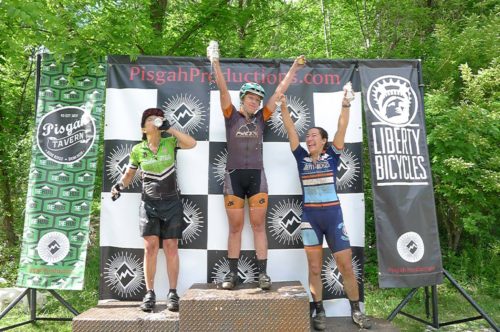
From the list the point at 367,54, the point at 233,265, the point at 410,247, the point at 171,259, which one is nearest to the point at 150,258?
the point at 171,259

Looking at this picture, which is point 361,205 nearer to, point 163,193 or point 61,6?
point 163,193

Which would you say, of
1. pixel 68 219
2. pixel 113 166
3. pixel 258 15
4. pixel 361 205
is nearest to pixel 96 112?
pixel 113 166

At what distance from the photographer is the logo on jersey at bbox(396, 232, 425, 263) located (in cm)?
356

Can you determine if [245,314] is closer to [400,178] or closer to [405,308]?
[400,178]

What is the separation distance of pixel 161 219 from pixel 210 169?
0.67 meters

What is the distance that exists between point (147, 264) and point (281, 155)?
1.57 metres

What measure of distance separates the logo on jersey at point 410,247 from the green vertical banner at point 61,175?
2.88 meters

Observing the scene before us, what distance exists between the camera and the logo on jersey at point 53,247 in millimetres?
3461

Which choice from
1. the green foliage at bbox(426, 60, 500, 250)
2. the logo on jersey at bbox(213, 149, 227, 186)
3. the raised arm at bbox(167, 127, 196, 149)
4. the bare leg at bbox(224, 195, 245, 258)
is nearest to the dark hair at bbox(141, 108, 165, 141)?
the raised arm at bbox(167, 127, 196, 149)

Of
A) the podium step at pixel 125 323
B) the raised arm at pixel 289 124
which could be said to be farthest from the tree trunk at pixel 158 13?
the podium step at pixel 125 323

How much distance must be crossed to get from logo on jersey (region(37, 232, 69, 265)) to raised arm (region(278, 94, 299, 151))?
2206 millimetres

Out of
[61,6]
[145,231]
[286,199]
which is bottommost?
[145,231]

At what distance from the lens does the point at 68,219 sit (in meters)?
3.52

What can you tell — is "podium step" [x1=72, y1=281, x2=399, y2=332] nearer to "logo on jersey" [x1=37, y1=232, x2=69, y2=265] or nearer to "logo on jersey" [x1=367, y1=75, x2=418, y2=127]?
"logo on jersey" [x1=37, y1=232, x2=69, y2=265]
